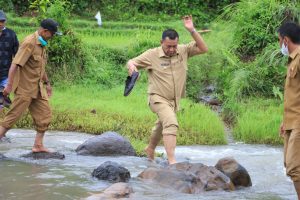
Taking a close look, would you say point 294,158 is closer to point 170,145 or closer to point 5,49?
point 170,145

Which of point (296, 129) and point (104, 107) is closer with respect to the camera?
point (296, 129)

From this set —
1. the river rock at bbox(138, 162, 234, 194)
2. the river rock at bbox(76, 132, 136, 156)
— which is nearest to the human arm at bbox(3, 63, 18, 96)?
the river rock at bbox(76, 132, 136, 156)

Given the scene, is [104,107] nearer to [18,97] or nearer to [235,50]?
[18,97]

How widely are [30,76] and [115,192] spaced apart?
7.95ft

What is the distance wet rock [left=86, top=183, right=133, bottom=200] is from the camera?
6.78 metres

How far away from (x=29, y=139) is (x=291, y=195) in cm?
440

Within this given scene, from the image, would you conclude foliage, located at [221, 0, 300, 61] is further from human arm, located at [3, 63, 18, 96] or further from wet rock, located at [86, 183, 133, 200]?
wet rock, located at [86, 183, 133, 200]

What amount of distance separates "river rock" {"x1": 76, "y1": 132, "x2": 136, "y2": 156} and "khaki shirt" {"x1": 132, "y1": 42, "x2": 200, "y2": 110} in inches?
49.7

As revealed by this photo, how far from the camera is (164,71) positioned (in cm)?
822

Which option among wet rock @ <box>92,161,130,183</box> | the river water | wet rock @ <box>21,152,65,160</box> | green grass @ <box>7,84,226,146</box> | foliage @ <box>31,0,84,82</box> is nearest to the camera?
the river water

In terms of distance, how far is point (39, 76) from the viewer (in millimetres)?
8594

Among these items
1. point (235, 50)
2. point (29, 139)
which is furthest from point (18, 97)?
point (235, 50)

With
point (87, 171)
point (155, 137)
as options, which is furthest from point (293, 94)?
point (87, 171)

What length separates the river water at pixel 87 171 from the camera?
23.7 ft
